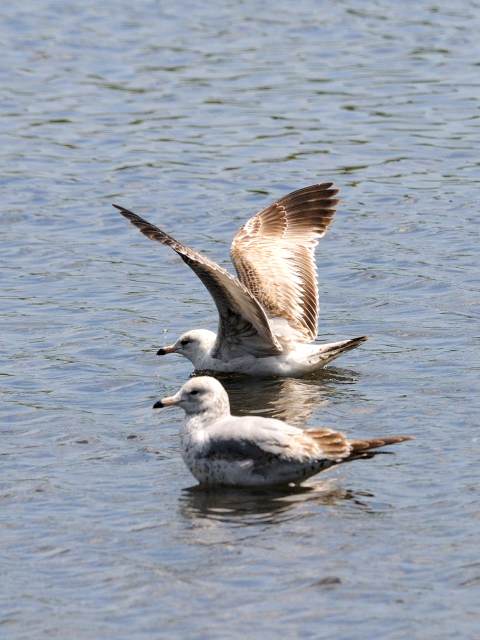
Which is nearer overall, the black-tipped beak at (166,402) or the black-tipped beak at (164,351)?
the black-tipped beak at (166,402)

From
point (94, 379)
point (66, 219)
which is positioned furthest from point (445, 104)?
point (94, 379)

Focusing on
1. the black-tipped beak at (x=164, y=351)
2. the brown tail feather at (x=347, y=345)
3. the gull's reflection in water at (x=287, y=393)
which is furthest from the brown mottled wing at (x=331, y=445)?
the black-tipped beak at (x=164, y=351)

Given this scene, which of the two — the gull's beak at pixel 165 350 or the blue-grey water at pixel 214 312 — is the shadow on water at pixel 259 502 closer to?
the blue-grey water at pixel 214 312

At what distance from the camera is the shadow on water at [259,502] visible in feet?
23.4

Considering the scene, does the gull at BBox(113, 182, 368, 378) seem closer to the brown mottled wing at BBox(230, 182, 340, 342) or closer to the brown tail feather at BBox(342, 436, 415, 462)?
the brown mottled wing at BBox(230, 182, 340, 342)

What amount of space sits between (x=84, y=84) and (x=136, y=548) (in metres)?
14.2

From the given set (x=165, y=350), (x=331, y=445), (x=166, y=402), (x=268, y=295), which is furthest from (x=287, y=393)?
(x=331, y=445)

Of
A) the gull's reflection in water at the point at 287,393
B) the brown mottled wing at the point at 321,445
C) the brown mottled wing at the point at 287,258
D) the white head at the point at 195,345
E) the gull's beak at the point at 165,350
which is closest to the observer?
the brown mottled wing at the point at 321,445

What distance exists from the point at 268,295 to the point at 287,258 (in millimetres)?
791

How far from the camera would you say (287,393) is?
391 inches

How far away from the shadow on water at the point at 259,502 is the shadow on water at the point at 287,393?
1.42m

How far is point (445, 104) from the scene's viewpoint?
18359mm

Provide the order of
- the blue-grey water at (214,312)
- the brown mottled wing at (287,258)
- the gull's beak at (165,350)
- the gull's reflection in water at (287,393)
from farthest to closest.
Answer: the brown mottled wing at (287,258) → the gull's beak at (165,350) → the gull's reflection in water at (287,393) → the blue-grey water at (214,312)

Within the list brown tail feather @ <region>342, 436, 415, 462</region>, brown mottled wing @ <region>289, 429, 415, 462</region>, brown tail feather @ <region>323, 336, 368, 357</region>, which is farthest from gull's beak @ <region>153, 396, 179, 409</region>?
brown tail feather @ <region>323, 336, 368, 357</region>
